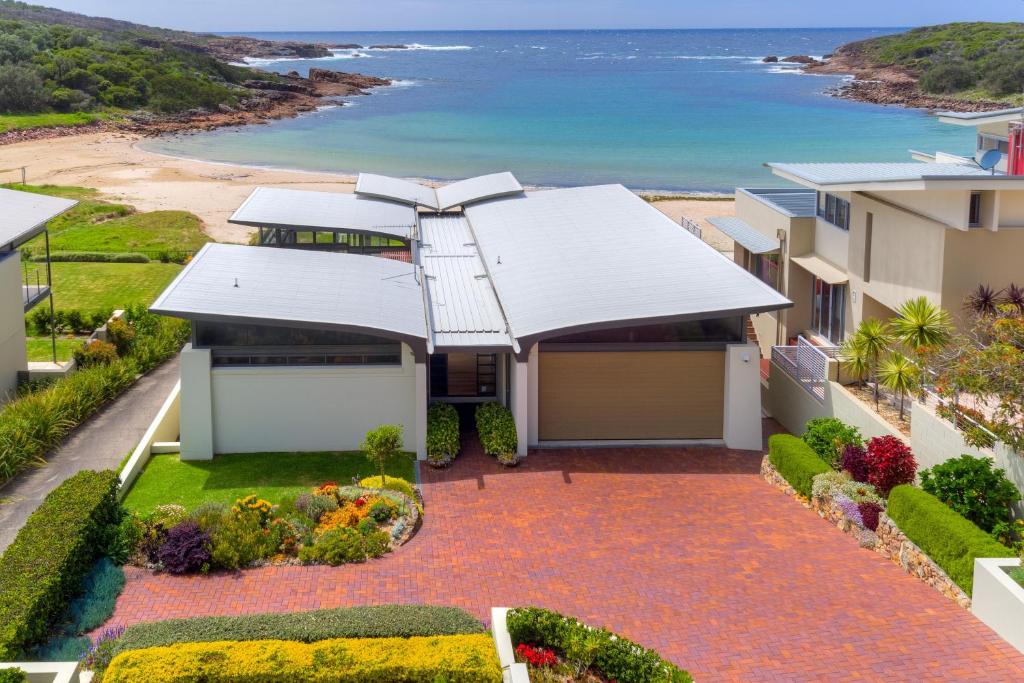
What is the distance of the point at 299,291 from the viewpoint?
78.6 feet

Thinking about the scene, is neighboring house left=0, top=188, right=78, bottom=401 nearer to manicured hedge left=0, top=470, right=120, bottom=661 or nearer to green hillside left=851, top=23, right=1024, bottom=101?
manicured hedge left=0, top=470, right=120, bottom=661

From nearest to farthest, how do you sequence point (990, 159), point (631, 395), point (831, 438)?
1. point (831, 438)
2. point (631, 395)
3. point (990, 159)

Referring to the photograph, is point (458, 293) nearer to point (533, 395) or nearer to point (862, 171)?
point (533, 395)

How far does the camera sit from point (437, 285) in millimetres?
27312

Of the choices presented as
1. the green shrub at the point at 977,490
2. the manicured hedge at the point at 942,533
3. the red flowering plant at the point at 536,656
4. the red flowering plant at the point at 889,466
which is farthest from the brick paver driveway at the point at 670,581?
the red flowering plant at the point at 536,656

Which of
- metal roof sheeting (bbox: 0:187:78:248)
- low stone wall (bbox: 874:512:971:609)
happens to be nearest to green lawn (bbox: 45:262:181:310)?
metal roof sheeting (bbox: 0:187:78:248)

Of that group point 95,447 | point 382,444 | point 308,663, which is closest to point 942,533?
point 308,663

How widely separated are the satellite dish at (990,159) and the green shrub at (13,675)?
21.4m

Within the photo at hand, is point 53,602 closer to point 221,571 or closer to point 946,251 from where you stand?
point 221,571

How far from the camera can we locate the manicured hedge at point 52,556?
14398 mm

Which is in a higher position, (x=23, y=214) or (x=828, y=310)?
(x=23, y=214)

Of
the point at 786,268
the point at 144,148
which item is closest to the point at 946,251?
the point at 786,268

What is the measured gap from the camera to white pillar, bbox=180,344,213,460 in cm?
2255

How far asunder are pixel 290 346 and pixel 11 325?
335 inches
